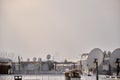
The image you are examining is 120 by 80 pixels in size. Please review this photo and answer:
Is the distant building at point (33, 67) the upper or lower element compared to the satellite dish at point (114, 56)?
lower

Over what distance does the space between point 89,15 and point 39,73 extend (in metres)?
1.77

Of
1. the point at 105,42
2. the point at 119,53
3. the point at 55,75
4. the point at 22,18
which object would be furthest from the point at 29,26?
the point at 119,53

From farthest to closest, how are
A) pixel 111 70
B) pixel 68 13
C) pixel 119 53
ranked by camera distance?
pixel 68 13
pixel 111 70
pixel 119 53

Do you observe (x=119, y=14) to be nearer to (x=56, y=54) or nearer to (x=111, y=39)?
(x=111, y=39)

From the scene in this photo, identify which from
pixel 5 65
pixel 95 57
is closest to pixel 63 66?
pixel 95 57

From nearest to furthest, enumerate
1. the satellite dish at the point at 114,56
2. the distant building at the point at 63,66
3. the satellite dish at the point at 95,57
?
the satellite dish at the point at 95,57
the satellite dish at the point at 114,56
the distant building at the point at 63,66

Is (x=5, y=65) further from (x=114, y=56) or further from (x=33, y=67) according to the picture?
(x=114, y=56)

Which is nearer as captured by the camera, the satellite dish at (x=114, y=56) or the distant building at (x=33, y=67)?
the satellite dish at (x=114, y=56)

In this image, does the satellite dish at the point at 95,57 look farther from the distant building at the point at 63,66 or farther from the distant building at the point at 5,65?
the distant building at the point at 5,65

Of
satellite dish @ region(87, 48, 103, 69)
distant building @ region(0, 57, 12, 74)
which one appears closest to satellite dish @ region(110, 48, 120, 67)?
satellite dish @ region(87, 48, 103, 69)

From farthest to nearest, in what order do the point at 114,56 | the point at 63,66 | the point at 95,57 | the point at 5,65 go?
the point at 5,65 < the point at 63,66 < the point at 114,56 < the point at 95,57

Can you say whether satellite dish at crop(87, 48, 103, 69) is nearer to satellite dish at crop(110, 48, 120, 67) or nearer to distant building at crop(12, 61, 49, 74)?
satellite dish at crop(110, 48, 120, 67)

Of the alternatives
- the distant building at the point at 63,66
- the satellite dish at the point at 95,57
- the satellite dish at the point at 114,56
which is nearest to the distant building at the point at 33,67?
the distant building at the point at 63,66

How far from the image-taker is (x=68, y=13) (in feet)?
19.1
